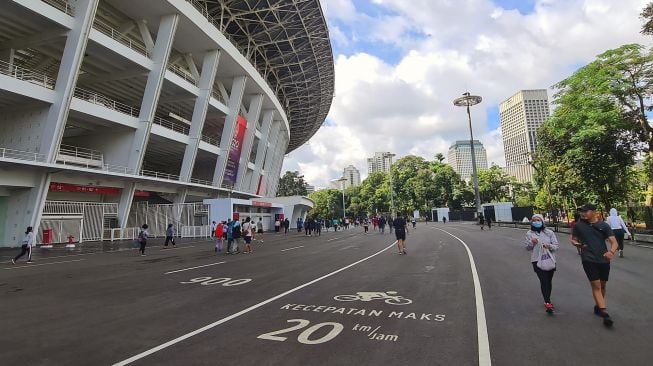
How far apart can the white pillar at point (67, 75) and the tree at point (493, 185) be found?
232 feet

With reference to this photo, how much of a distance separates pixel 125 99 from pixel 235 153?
1137 cm

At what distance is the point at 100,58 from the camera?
24891mm

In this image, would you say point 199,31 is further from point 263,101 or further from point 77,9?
point 263,101

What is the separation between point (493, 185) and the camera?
244ft

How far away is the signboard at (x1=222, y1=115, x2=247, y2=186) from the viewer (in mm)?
36438

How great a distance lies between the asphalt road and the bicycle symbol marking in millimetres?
19

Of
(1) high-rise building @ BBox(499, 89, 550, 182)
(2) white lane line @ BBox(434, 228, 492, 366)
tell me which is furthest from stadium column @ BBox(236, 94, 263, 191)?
(1) high-rise building @ BBox(499, 89, 550, 182)

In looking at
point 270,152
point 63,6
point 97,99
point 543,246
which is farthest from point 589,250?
point 270,152

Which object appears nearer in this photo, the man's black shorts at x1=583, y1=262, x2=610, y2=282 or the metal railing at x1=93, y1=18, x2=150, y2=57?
the man's black shorts at x1=583, y1=262, x2=610, y2=282

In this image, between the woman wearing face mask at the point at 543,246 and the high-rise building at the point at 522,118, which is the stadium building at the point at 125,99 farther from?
the high-rise building at the point at 522,118

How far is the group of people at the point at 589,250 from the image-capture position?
5172 mm

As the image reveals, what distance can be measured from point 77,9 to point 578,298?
86.3 feet

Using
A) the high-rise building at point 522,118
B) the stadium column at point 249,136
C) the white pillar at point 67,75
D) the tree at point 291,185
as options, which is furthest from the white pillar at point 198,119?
the tree at point 291,185

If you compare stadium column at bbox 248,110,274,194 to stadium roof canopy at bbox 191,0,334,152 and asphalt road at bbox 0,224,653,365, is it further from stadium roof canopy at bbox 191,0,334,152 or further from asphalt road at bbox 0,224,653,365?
asphalt road at bbox 0,224,653,365
